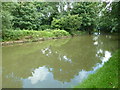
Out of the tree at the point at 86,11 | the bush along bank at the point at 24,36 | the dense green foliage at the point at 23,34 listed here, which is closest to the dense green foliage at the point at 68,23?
the tree at the point at 86,11

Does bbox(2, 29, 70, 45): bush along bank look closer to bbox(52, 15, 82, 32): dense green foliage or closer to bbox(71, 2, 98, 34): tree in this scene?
bbox(52, 15, 82, 32): dense green foliage

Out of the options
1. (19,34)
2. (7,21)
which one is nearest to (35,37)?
(19,34)

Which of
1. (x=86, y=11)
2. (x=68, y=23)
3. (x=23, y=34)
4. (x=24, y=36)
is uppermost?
(x=86, y=11)

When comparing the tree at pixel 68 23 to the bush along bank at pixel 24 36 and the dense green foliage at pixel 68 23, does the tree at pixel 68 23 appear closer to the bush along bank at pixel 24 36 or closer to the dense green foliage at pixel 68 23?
the dense green foliage at pixel 68 23

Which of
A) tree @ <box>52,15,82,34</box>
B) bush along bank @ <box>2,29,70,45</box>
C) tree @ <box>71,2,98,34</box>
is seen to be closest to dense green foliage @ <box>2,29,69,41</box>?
bush along bank @ <box>2,29,70,45</box>

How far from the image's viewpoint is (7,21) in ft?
41.1

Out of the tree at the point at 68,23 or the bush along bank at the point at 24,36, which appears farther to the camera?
the tree at the point at 68,23

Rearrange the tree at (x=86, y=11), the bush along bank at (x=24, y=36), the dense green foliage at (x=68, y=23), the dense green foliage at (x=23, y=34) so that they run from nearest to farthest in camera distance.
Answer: the bush along bank at (x=24, y=36) < the dense green foliage at (x=23, y=34) < the dense green foliage at (x=68, y=23) < the tree at (x=86, y=11)

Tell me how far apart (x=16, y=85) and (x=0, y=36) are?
32.2 feet

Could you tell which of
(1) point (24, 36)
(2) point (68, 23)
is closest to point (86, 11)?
(2) point (68, 23)

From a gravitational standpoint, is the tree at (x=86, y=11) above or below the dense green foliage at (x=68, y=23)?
above

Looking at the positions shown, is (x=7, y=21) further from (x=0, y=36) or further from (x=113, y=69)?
(x=113, y=69)

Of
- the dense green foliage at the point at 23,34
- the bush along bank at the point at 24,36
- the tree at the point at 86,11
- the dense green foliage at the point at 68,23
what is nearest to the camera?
the bush along bank at the point at 24,36

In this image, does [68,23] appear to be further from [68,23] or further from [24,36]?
[24,36]
